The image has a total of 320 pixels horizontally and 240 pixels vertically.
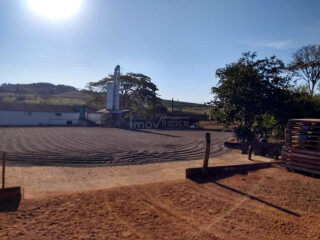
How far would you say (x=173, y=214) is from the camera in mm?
5039

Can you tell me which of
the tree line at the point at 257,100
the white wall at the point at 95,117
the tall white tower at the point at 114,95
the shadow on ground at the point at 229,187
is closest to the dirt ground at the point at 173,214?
the shadow on ground at the point at 229,187

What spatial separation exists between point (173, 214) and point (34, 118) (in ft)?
121

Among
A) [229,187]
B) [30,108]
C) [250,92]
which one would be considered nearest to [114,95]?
[30,108]

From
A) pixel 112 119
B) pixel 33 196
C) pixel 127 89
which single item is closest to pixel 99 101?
pixel 127 89

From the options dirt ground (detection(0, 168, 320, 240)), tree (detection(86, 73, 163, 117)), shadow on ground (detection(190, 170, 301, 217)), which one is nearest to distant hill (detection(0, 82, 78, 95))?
tree (detection(86, 73, 163, 117))

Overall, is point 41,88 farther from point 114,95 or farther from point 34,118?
point 114,95

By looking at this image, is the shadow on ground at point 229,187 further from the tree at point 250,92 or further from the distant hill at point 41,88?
the distant hill at point 41,88

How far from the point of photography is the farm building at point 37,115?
35281 mm

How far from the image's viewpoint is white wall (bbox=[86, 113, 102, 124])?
41188mm

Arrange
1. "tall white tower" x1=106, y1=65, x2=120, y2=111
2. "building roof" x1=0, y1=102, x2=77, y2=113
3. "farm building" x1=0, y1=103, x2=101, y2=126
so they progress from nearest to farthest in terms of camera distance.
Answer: "farm building" x1=0, y1=103, x2=101, y2=126 < "building roof" x1=0, y1=102, x2=77, y2=113 < "tall white tower" x1=106, y1=65, x2=120, y2=111

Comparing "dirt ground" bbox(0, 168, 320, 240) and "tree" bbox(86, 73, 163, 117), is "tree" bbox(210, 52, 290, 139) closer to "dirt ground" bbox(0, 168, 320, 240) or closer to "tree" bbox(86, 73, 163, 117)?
"dirt ground" bbox(0, 168, 320, 240)

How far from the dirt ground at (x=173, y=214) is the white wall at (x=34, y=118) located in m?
34.5

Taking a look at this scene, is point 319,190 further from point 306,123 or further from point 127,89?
point 127,89

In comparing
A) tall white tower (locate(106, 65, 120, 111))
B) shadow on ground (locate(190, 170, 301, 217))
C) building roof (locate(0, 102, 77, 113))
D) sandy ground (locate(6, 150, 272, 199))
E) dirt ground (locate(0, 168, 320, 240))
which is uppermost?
tall white tower (locate(106, 65, 120, 111))
